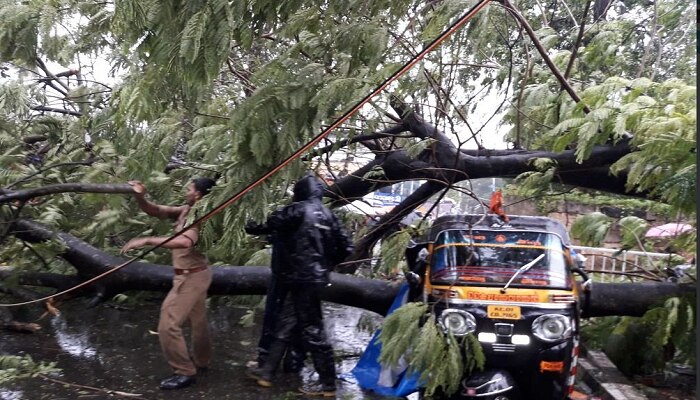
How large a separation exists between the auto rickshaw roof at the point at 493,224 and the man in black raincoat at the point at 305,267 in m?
0.93

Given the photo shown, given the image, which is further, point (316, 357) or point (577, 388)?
point (577, 388)

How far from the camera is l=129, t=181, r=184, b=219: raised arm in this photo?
6.58 m

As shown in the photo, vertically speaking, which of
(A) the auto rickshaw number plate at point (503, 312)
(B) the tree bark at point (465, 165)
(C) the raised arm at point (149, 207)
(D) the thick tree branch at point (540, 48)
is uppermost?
(D) the thick tree branch at point (540, 48)

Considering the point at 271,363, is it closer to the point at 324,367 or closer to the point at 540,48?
the point at 324,367

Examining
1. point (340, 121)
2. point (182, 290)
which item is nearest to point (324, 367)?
point (182, 290)

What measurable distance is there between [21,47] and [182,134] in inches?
75.7

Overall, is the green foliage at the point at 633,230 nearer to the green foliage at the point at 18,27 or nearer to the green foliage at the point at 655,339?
the green foliage at the point at 655,339

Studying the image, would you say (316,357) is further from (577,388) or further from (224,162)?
(577,388)

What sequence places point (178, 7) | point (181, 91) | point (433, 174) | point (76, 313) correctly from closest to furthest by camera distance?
point (178, 7) < point (181, 91) < point (433, 174) < point (76, 313)

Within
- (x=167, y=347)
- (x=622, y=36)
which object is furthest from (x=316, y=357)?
(x=622, y=36)

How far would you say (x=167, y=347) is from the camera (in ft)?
21.8

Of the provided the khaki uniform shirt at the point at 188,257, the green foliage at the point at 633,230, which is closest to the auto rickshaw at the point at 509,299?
the green foliage at the point at 633,230

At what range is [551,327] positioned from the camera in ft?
20.0

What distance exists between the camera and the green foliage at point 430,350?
5.95 m
